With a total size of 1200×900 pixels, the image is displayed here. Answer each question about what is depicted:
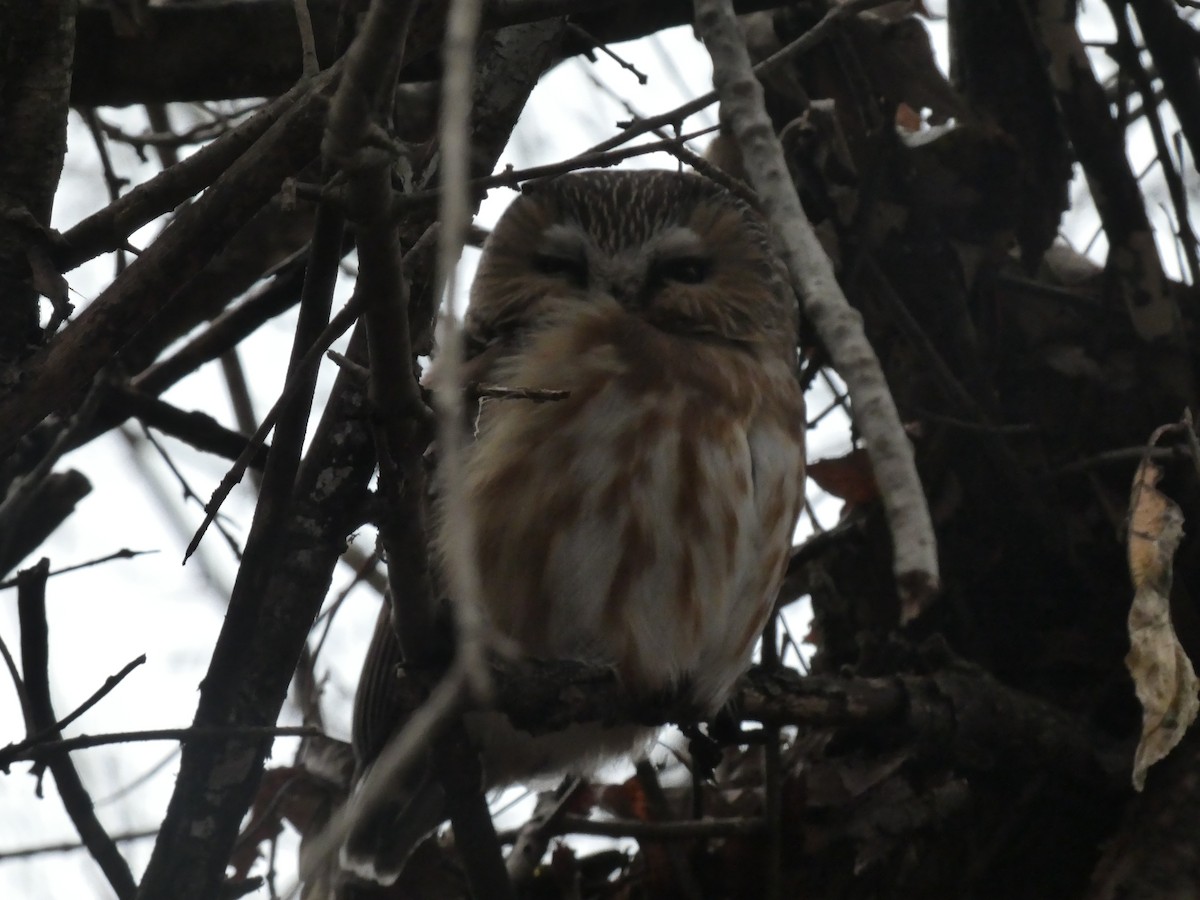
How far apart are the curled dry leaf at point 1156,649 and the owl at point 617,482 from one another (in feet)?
2.38

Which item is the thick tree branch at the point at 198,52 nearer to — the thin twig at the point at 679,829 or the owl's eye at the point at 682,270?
the owl's eye at the point at 682,270

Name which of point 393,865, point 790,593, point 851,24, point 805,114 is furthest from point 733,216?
point 393,865

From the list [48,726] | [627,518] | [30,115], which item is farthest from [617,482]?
[30,115]

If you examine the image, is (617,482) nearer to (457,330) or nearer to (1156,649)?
(1156,649)

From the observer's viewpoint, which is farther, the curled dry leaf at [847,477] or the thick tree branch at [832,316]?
the curled dry leaf at [847,477]

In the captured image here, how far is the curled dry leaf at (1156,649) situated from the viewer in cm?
217

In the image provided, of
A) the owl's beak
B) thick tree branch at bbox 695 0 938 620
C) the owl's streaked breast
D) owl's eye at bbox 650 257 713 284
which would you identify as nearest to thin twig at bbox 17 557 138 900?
the owl's streaked breast

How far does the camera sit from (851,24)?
3.24 metres

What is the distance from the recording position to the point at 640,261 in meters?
3.15

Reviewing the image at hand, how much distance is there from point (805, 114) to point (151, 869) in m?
2.19

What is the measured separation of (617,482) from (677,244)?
78cm

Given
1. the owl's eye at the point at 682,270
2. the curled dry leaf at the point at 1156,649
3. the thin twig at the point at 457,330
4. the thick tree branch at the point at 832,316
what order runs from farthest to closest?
the owl's eye at the point at 682,270, the curled dry leaf at the point at 1156,649, the thick tree branch at the point at 832,316, the thin twig at the point at 457,330

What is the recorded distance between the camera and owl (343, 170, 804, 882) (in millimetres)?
2652

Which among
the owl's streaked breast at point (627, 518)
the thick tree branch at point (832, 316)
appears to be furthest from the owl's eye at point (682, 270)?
the thick tree branch at point (832, 316)
